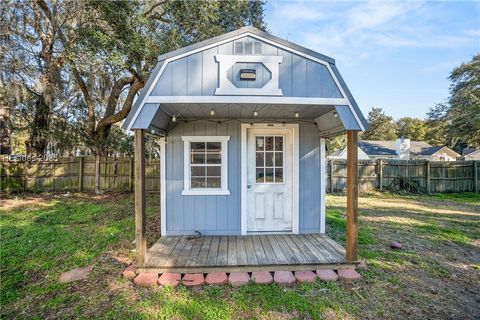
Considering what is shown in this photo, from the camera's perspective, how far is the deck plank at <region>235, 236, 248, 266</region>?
3311mm

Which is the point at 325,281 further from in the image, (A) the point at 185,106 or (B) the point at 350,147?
(A) the point at 185,106

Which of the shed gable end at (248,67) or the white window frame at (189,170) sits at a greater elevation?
the shed gable end at (248,67)

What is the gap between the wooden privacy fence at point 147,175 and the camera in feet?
31.7

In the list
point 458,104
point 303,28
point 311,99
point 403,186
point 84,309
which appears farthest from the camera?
point 458,104

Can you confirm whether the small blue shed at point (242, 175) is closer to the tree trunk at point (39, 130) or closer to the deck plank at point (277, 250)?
the deck plank at point (277, 250)

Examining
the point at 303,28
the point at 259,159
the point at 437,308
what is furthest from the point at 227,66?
the point at 303,28

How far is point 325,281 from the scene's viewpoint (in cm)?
308

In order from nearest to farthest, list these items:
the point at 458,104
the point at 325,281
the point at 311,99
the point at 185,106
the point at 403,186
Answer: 1. the point at 325,281
2. the point at 311,99
3. the point at 185,106
4. the point at 403,186
5. the point at 458,104

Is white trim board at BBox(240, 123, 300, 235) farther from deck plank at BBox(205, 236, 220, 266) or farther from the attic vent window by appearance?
the attic vent window

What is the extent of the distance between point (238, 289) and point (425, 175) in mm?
10948

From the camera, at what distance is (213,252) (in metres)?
3.67

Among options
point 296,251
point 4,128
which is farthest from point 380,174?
point 4,128

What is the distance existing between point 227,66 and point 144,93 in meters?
1.15

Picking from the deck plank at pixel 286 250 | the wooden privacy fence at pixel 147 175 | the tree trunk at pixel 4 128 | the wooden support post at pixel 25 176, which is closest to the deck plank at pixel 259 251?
the deck plank at pixel 286 250
